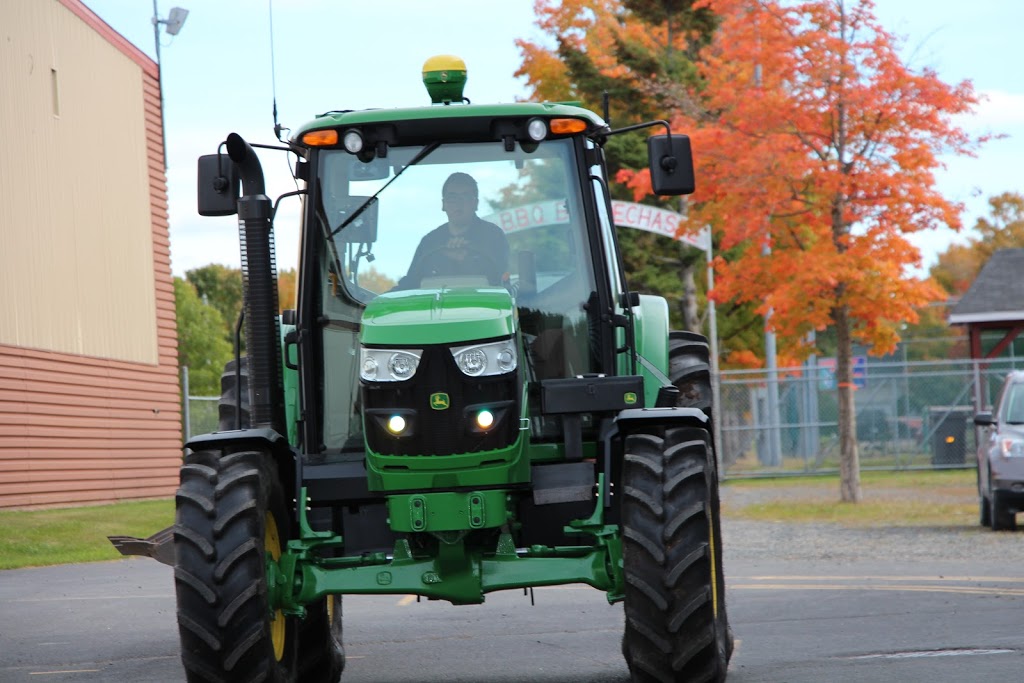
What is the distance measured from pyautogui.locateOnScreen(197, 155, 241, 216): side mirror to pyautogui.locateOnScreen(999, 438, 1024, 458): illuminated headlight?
12.4 meters

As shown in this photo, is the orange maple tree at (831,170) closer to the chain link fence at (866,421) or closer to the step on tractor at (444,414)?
the chain link fence at (866,421)

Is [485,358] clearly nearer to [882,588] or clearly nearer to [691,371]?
[691,371]

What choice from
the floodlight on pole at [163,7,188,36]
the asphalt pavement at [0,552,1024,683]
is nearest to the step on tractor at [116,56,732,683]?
the asphalt pavement at [0,552,1024,683]

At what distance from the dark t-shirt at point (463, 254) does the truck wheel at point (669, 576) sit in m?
1.43

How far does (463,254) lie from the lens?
8289 millimetres

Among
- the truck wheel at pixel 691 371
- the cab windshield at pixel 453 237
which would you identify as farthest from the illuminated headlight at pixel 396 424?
the truck wheel at pixel 691 371

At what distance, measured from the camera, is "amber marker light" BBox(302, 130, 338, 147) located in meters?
8.37

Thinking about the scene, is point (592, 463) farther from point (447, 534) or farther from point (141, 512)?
point (141, 512)

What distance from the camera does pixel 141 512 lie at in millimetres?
26844

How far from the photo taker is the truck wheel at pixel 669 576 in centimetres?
714

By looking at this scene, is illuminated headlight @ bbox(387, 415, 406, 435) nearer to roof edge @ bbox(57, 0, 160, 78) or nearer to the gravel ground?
the gravel ground

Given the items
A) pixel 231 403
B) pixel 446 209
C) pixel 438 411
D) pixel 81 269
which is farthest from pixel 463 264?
pixel 81 269

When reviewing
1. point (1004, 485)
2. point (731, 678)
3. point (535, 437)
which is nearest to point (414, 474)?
point (535, 437)

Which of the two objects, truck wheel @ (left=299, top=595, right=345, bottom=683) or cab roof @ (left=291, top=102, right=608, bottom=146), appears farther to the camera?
truck wheel @ (left=299, top=595, right=345, bottom=683)
